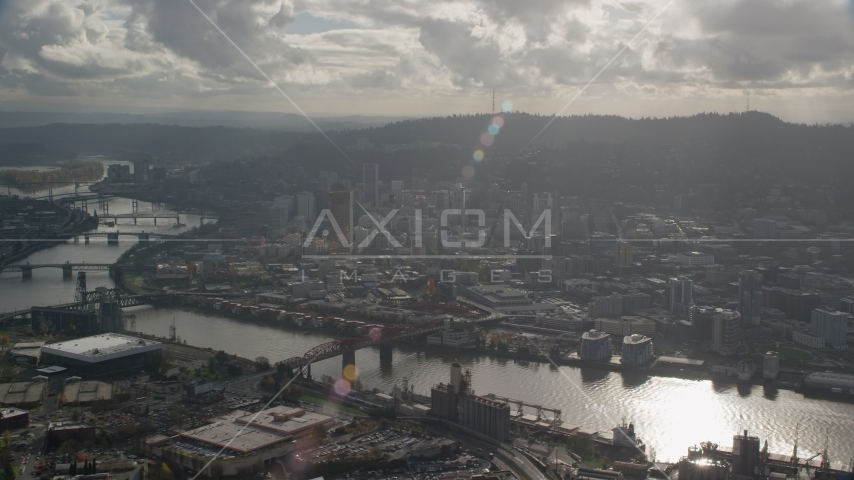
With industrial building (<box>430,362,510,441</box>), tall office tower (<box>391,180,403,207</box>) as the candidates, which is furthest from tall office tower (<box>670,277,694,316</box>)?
tall office tower (<box>391,180,403,207</box>)

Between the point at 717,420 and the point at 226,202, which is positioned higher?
the point at 226,202

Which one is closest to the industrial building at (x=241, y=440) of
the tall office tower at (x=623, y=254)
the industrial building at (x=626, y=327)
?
the industrial building at (x=626, y=327)

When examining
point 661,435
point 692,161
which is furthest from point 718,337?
point 692,161

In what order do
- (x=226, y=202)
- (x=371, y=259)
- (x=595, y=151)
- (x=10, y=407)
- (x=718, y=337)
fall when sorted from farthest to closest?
(x=595, y=151) → (x=226, y=202) → (x=371, y=259) → (x=718, y=337) → (x=10, y=407)

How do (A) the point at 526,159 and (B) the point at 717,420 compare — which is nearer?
(B) the point at 717,420

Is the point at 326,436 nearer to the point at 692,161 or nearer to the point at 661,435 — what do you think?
the point at 661,435

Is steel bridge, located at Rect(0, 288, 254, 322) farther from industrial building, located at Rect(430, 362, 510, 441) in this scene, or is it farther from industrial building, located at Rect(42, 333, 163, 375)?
industrial building, located at Rect(430, 362, 510, 441)
